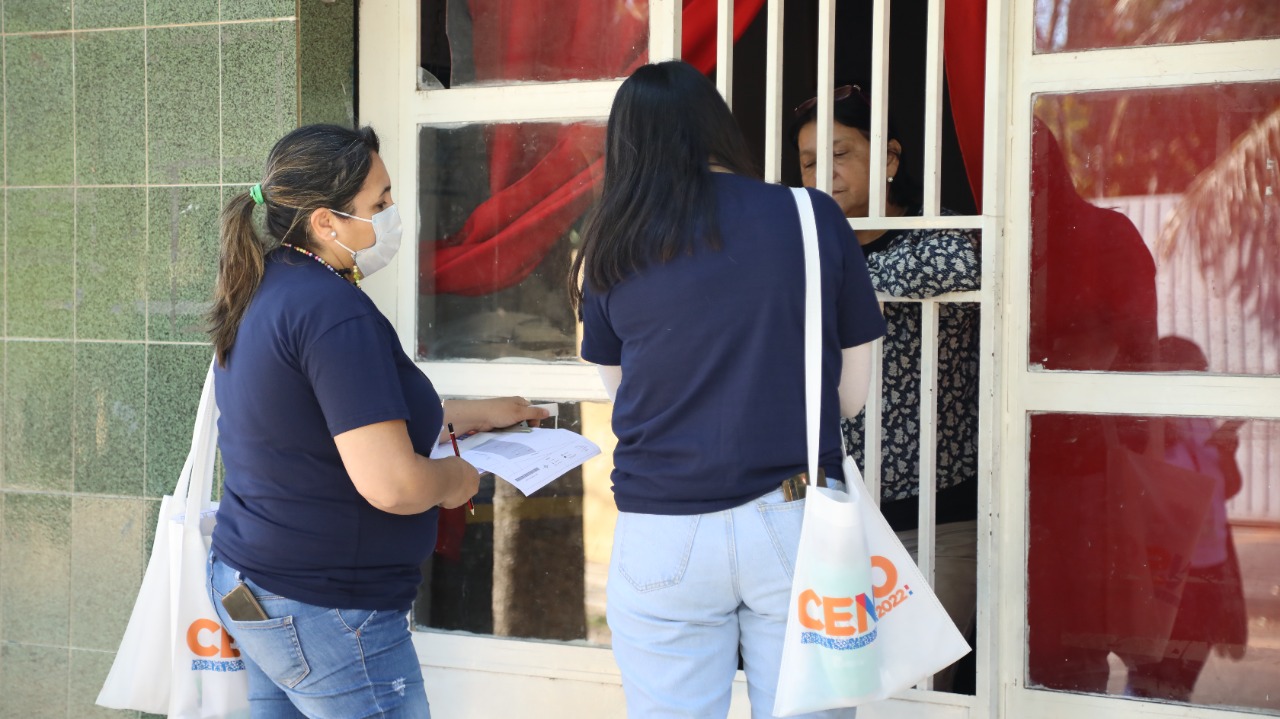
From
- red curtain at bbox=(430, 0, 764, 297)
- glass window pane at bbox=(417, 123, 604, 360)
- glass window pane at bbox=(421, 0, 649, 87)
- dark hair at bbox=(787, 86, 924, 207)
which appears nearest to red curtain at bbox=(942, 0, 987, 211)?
dark hair at bbox=(787, 86, 924, 207)

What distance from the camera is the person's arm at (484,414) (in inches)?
93.3

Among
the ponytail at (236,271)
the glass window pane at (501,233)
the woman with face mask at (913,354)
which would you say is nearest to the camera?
the ponytail at (236,271)

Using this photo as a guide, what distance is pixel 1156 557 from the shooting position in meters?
2.70

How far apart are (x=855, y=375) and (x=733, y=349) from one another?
0.29m

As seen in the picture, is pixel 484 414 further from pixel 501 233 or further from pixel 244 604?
pixel 501 233

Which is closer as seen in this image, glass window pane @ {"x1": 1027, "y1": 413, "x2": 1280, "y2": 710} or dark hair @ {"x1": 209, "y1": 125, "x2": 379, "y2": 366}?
dark hair @ {"x1": 209, "y1": 125, "x2": 379, "y2": 366}

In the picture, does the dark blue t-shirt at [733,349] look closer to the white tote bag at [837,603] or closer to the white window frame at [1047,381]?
the white tote bag at [837,603]

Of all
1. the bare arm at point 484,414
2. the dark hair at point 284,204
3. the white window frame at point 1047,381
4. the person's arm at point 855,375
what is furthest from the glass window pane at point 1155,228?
the dark hair at point 284,204

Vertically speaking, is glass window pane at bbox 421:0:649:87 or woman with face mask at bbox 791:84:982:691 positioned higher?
glass window pane at bbox 421:0:649:87

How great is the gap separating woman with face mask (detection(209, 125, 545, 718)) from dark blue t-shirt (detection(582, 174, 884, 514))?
0.42 m

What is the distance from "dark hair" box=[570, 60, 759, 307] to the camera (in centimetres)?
183

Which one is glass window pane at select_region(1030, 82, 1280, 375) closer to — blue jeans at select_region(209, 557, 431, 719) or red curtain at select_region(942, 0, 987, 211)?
red curtain at select_region(942, 0, 987, 211)

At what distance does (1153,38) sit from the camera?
2678mm

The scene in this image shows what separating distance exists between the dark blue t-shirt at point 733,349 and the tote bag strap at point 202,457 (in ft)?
2.91
